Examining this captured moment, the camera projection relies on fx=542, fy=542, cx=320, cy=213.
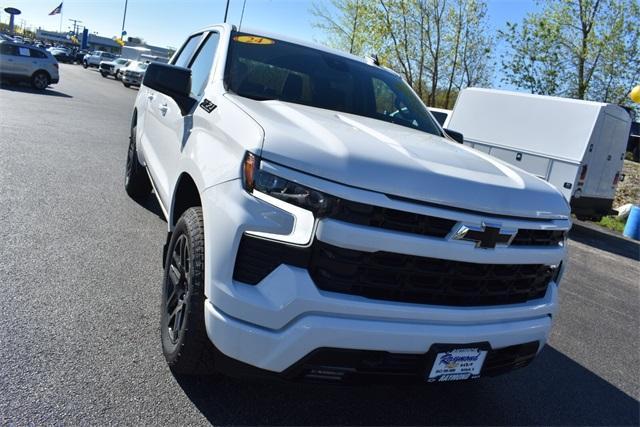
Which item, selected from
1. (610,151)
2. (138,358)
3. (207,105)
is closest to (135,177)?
(207,105)

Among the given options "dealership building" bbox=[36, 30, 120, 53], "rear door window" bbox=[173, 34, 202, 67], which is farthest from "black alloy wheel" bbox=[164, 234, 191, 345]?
"dealership building" bbox=[36, 30, 120, 53]

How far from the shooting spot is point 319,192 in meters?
→ 2.16

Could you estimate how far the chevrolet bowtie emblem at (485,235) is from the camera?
2.31m

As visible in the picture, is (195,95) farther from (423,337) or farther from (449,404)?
(449,404)

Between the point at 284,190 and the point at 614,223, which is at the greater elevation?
the point at 284,190

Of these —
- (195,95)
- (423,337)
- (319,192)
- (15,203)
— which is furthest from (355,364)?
(15,203)

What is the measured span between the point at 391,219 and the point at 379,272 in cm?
22

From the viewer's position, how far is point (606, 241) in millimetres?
11086

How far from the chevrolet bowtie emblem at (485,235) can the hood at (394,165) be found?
3.2 inches

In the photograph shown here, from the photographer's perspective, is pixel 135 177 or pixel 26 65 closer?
pixel 135 177

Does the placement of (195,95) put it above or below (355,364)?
above

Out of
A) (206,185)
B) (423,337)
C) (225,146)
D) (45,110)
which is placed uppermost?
(225,146)

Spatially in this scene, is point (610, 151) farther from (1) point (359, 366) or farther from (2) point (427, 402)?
(1) point (359, 366)

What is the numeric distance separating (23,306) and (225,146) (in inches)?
70.5
